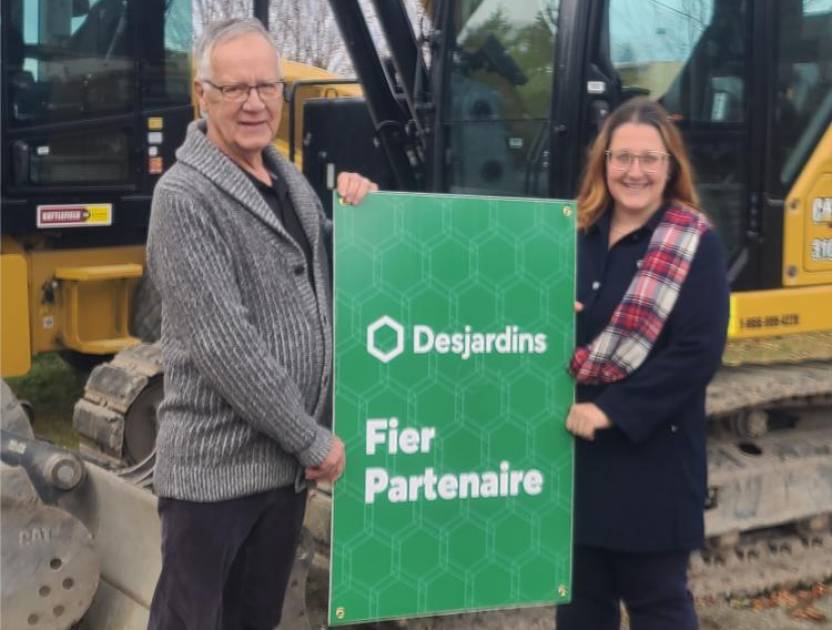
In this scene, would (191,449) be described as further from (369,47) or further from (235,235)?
(369,47)

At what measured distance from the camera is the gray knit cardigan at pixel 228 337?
2.46 m

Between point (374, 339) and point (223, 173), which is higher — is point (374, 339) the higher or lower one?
the lower one

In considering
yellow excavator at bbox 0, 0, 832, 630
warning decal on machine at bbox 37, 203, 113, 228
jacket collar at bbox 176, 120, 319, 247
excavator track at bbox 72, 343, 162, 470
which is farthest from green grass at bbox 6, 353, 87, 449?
jacket collar at bbox 176, 120, 319, 247

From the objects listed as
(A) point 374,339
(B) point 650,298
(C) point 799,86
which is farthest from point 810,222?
(A) point 374,339

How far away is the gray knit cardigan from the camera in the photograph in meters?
2.46

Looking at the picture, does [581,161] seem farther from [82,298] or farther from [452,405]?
[82,298]

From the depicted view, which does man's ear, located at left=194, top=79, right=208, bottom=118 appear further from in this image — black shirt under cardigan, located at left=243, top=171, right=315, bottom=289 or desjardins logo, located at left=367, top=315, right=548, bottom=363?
desjardins logo, located at left=367, top=315, right=548, bottom=363

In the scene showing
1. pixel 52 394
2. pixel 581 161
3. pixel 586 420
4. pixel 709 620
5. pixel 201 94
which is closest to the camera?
pixel 201 94

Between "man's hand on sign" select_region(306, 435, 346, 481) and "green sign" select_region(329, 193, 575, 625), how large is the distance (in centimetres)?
9


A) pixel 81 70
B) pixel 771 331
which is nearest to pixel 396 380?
pixel 771 331

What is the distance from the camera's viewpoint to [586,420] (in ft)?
9.59

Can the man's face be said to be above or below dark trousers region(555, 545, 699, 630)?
above

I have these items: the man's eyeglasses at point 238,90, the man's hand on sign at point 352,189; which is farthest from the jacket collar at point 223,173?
the man's hand on sign at point 352,189

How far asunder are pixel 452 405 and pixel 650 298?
0.53 metres
